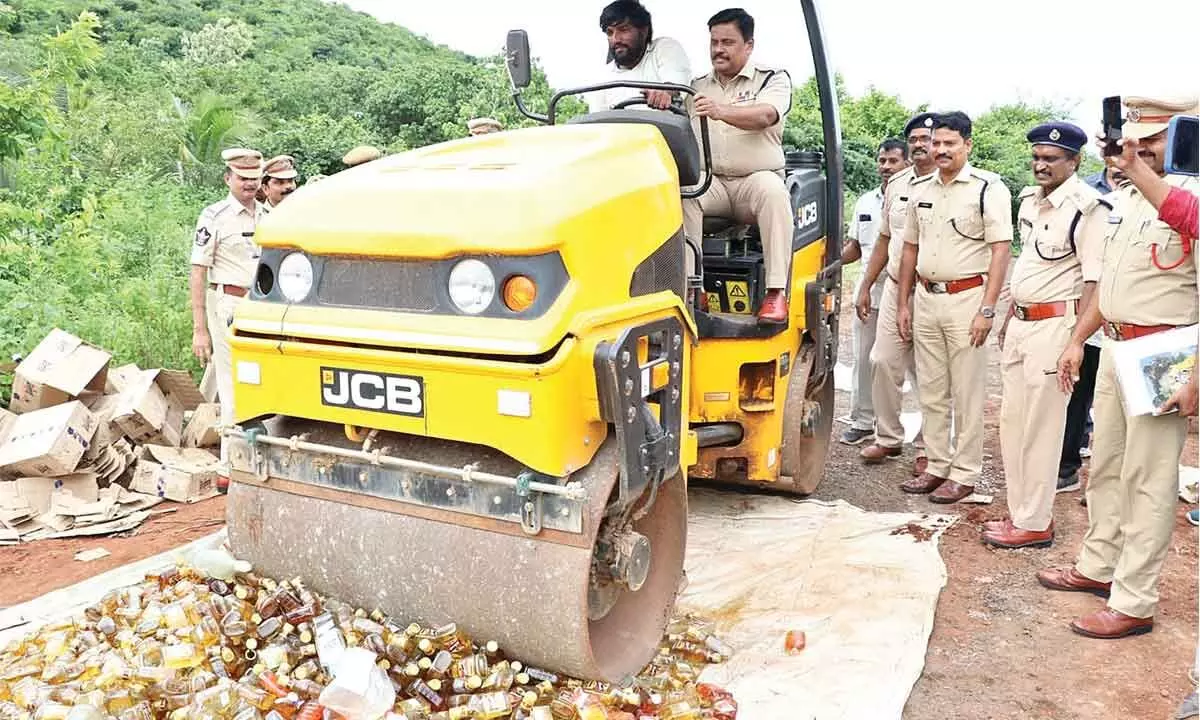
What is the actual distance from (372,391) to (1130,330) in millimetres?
2862

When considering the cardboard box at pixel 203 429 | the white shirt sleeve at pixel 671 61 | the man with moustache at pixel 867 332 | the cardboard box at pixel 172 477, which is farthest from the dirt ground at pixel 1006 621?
the white shirt sleeve at pixel 671 61

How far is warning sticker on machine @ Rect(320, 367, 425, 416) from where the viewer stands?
2863mm

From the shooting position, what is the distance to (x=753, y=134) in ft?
15.5

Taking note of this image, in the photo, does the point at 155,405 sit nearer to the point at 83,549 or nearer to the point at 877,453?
the point at 83,549

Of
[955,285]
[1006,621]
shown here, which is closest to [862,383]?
[955,285]

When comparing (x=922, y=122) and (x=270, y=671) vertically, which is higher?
(x=922, y=122)

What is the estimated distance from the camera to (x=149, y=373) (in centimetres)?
652

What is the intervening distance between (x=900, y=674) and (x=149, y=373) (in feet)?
16.5

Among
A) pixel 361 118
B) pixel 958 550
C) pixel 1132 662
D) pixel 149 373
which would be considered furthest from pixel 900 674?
pixel 361 118

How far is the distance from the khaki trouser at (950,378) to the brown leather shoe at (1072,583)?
1.28 m

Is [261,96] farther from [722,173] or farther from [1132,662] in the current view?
[1132,662]

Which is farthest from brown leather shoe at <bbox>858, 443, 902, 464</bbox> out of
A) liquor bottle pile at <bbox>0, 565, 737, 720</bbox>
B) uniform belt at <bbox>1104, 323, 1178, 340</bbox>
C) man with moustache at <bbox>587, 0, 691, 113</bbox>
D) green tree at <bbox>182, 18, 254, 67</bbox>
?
A: green tree at <bbox>182, 18, 254, 67</bbox>

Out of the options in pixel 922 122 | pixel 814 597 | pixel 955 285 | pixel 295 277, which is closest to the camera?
pixel 295 277

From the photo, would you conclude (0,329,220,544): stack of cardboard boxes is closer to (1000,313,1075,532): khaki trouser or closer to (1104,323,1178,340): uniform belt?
(1000,313,1075,532): khaki trouser
